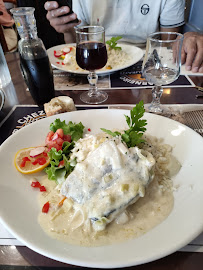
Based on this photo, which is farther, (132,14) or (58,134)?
(132,14)

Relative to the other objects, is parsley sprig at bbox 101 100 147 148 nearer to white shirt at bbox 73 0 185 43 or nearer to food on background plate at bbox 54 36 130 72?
food on background plate at bbox 54 36 130 72

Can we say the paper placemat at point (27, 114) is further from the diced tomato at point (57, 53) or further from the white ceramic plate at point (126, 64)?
the diced tomato at point (57, 53)

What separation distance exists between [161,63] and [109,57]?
33.8 inches

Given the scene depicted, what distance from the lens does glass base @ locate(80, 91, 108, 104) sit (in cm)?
195

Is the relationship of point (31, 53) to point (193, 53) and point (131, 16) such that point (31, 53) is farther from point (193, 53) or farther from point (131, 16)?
point (131, 16)

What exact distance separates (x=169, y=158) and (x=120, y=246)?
0.62 metres

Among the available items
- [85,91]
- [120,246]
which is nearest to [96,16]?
[85,91]

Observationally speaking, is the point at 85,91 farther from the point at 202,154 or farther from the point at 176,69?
the point at 202,154

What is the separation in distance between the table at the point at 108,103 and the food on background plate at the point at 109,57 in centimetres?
44

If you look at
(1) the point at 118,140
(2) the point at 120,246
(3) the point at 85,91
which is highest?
(1) the point at 118,140

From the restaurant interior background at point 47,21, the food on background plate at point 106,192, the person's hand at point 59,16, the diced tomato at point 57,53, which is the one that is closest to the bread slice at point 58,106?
the food on background plate at point 106,192

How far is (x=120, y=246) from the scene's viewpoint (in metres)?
0.86

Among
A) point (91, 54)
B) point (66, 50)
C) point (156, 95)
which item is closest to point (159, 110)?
point (156, 95)

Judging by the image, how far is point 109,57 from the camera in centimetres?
250
